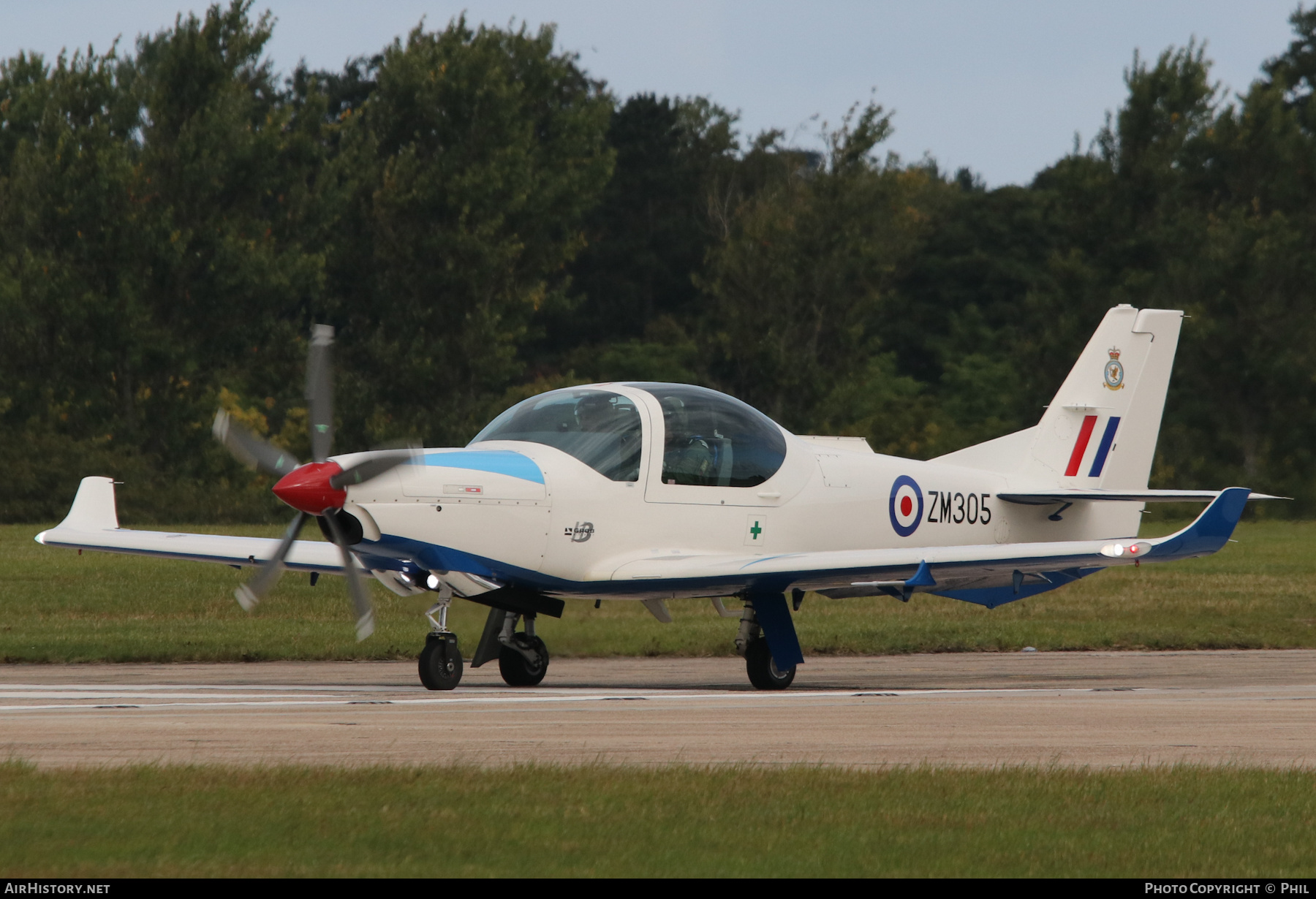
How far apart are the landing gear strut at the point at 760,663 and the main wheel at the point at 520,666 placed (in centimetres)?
185

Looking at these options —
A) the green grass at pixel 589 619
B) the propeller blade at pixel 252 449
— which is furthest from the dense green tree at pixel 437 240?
the propeller blade at pixel 252 449

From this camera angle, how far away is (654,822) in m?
7.40

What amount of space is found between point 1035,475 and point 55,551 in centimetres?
1981

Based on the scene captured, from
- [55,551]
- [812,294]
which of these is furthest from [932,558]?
[812,294]

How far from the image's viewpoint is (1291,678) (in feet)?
55.1

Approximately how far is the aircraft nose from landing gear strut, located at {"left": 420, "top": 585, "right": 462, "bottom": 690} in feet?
4.49

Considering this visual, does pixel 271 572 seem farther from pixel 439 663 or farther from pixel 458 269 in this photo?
pixel 458 269

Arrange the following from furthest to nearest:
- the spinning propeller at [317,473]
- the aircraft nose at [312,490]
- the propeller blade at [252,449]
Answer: the propeller blade at [252,449] → the spinning propeller at [317,473] → the aircraft nose at [312,490]

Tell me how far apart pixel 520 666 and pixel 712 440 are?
2.71 metres

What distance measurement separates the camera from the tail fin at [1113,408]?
763 inches

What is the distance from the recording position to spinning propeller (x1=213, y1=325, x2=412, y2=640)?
13.2 metres

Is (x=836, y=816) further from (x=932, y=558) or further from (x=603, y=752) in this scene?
(x=932, y=558)

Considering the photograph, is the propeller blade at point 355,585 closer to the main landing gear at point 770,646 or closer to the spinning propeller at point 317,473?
the spinning propeller at point 317,473

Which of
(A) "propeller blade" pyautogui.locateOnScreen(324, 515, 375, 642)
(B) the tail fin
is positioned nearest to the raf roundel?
(B) the tail fin
